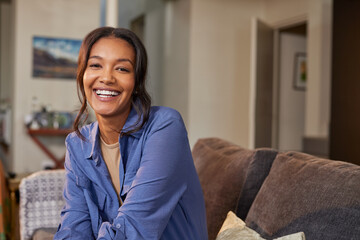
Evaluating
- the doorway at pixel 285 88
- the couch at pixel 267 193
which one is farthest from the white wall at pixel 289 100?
the couch at pixel 267 193

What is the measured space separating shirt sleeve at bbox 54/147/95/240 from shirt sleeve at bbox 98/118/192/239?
0.14 metres

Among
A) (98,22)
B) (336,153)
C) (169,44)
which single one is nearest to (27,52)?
(98,22)

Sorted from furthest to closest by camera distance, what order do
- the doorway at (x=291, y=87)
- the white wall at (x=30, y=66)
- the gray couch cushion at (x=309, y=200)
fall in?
1. the doorway at (x=291, y=87)
2. the white wall at (x=30, y=66)
3. the gray couch cushion at (x=309, y=200)

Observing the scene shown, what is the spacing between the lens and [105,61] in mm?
1264

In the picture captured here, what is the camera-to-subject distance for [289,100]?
640cm

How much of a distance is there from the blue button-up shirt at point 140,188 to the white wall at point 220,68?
4.57 m

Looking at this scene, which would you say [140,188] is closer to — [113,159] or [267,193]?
[113,159]

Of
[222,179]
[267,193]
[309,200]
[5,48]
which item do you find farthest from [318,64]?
[5,48]

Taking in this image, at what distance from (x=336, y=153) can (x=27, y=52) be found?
3.87 m

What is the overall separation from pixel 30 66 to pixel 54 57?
32cm

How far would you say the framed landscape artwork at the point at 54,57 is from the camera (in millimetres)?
5844

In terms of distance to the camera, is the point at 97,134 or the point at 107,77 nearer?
the point at 107,77

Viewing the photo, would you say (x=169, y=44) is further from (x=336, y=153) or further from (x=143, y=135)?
(x=143, y=135)

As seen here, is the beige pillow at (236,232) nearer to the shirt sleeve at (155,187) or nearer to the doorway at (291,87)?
the shirt sleeve at (155,187)
